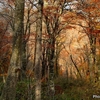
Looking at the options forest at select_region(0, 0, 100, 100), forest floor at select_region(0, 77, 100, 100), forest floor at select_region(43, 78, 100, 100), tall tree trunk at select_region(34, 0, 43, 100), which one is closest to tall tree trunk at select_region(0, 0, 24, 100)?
forest at select_region(0, 0, 100, 100)

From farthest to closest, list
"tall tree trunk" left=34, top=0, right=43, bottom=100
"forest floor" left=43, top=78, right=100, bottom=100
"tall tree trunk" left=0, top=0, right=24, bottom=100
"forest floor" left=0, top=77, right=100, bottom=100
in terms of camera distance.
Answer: "forest floor" left=43, top=78, right=100, bottom=100
"forest floor" left=0, top=77, right=100, bottom=100
"tall tree trunk" left=34, top=0, right=43, bottom=100
"tall tree trunk" left=0, top=0, right=24, bottom=100

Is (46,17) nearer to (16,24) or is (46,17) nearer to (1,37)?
(16,24)

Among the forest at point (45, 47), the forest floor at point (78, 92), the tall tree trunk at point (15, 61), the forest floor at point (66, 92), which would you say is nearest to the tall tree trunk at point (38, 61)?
the forest at point (45, 47)

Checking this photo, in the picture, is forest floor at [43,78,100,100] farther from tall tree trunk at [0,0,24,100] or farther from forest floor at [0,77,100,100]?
tall tree trunk at [0,0,24,100]

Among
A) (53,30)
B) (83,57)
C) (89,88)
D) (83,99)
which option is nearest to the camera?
(53,30)

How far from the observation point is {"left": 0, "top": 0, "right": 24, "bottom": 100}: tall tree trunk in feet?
29.0

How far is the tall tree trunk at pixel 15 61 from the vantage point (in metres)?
8.83

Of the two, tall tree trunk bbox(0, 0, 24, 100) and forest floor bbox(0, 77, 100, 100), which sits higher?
tall tree trunk bbox(0, 0, 24, 100)

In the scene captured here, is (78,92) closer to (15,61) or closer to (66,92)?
(66,92)

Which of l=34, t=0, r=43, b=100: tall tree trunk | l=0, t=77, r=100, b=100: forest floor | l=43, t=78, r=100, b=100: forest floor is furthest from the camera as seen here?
l=43, t=78, r=100, b=100: forest floor

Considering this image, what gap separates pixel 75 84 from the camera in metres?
24.8

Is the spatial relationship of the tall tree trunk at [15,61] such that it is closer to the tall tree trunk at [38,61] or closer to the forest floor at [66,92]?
the tall tree trunk at [38,61]

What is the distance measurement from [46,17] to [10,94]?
9.54 m

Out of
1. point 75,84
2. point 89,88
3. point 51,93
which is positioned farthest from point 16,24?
point 75,84
